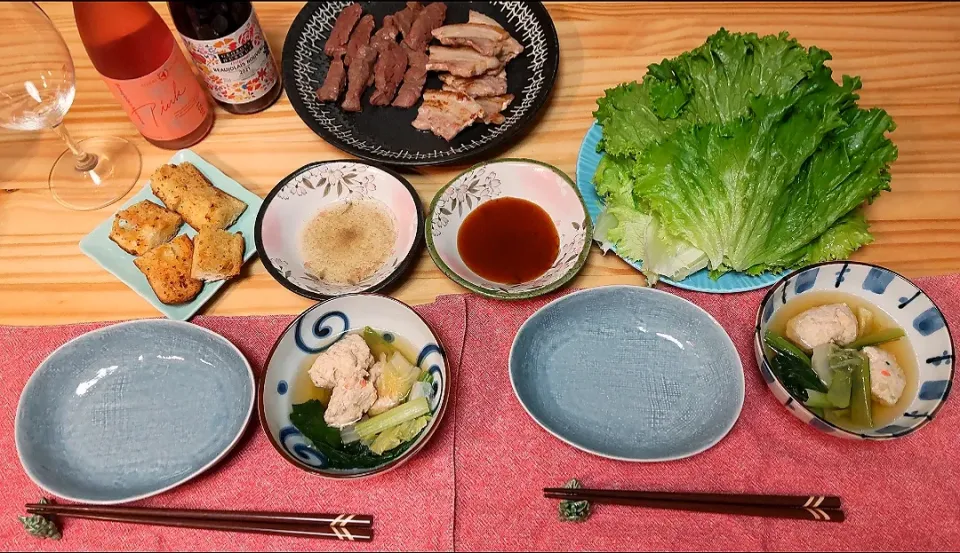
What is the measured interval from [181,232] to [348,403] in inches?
35.9

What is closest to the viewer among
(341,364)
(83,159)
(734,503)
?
(734,503)

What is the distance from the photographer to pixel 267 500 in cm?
158

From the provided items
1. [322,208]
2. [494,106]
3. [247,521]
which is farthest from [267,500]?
[494,106]

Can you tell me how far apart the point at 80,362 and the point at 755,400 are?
6.13 ft

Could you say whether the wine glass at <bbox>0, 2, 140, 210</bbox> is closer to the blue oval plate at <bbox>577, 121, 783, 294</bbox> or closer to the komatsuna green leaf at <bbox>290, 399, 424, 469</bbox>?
the komatsuna green leaf at <bbox>290, 399, 424, 469</bbox>

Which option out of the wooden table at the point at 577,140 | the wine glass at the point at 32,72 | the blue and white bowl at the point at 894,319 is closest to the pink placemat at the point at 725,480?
the blue and white bowl at the point at 894,319

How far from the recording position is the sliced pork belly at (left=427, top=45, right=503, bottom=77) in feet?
7.33

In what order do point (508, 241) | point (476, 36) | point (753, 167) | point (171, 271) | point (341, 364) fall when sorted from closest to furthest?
point (341, 364) < point (753, 167) < point (171, 271) < point (508, 241) < point (476, 36)

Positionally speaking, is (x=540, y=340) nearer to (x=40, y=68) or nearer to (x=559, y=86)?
(x=559, y=86)

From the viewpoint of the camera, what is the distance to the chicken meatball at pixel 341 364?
1627 millimetres

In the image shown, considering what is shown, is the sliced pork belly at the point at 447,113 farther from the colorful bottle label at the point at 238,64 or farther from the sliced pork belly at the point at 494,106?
the colorful bottle label at the point at 238,64

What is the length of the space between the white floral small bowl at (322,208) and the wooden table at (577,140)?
11cm

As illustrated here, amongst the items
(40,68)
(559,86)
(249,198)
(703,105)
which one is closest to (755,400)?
(703,105)

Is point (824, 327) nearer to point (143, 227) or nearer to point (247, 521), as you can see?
point (247, 521)
